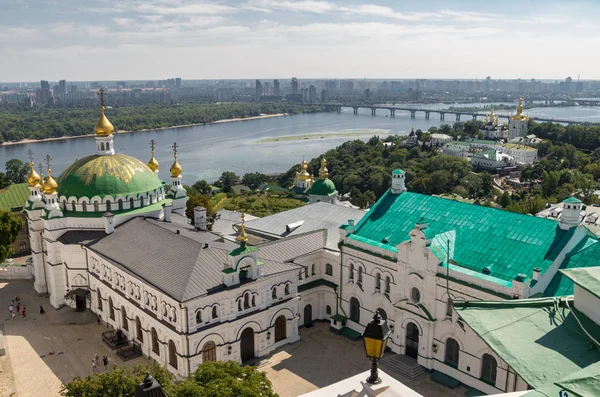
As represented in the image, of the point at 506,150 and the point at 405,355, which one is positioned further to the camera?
the point at 506,150

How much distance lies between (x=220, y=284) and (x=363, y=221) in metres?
6.34

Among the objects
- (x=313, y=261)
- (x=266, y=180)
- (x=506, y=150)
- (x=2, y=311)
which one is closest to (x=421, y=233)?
(x=313, y=261)

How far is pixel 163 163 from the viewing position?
2778 inches

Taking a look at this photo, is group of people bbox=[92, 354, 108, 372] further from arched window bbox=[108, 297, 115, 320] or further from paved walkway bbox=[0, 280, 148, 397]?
arched window bbox=[108, 297, 115, 320]

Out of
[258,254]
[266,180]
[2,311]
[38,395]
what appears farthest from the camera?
[266,180]

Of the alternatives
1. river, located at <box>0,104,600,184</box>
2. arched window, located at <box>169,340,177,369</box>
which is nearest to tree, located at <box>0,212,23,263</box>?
arched window, located at <box>169,340,177,369</box>

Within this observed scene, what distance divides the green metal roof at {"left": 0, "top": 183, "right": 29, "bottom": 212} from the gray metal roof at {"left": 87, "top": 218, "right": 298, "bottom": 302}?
15.1 meters

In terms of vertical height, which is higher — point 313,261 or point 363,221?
point 363,221

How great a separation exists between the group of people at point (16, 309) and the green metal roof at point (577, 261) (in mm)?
20413

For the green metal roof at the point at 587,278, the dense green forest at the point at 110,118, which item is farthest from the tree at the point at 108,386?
the dense green forest at the point at 110,118

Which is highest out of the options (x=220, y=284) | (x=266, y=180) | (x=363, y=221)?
(x=363, y=221)

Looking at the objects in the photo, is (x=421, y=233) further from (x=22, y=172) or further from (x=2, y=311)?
(x=22, y=172)

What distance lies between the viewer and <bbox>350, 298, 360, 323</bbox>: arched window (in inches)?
821

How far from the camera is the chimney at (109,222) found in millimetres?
22750
